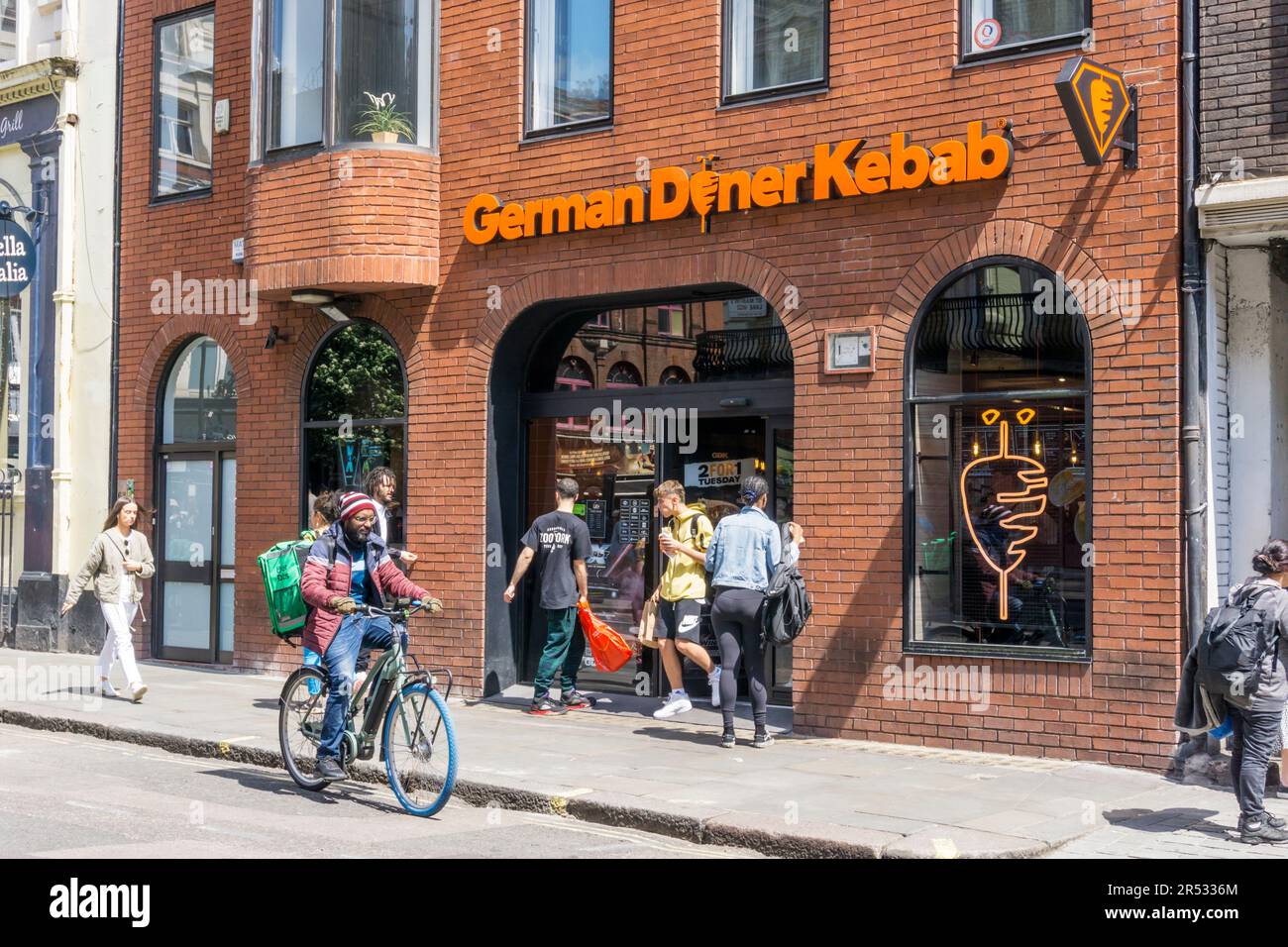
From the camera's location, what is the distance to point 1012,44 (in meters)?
10.2

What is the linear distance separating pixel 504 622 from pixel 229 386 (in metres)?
4.48

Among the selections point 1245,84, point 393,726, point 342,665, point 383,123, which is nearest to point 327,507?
point 342,665

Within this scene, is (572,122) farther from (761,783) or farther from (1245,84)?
(761,783)

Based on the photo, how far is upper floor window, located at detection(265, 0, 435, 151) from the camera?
1334 cm

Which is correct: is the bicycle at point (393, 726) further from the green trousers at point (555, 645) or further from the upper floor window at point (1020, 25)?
the upper floor window at point (1020, 25)

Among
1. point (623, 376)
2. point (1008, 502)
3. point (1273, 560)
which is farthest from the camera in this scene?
point (623, 376)

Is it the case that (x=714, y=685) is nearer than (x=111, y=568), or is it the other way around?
(x=714, y=685)

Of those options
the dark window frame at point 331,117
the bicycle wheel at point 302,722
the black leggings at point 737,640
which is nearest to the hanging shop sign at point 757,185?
the dark window frame at point 331,117

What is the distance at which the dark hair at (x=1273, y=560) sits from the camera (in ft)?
25.1

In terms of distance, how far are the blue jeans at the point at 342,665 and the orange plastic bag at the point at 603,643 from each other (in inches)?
131

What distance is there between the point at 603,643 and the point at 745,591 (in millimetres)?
1958

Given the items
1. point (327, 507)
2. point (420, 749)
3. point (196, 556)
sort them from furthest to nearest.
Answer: point (196, 556) → point (327, 507) → point (420, 749)

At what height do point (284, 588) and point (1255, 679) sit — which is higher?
point (284, 588)

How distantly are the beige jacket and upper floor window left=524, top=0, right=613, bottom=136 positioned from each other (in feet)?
16.7
